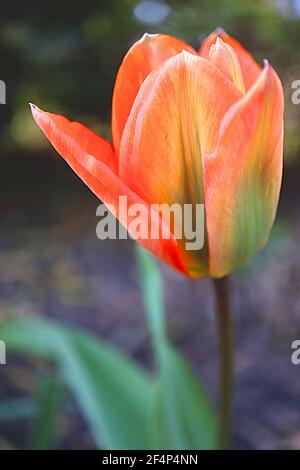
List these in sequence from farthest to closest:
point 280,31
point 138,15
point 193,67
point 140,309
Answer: point 280,31 → point 138,15 → point 140,309 → point 193,67

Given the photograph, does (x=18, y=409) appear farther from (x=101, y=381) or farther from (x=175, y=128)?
(x=175, y=128)

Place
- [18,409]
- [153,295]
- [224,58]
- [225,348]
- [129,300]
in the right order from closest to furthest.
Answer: [224,58]
[225,348]
[153,295]
[18,409]
[129,300]

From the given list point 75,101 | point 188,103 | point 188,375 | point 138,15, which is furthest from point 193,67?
point 75,101

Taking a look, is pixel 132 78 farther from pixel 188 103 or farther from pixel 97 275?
pixel 97 275

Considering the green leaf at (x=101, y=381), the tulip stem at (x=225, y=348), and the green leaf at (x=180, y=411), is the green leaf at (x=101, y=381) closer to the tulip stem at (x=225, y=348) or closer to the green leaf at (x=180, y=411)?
the green leaf at (x=180, y=411)

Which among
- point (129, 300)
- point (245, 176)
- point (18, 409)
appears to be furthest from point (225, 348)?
point (129, 300)

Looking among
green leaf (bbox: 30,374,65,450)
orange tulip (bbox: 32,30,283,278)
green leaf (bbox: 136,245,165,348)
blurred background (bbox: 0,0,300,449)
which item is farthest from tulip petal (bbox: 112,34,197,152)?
blurred background (bbox: 0,0,300,449)
